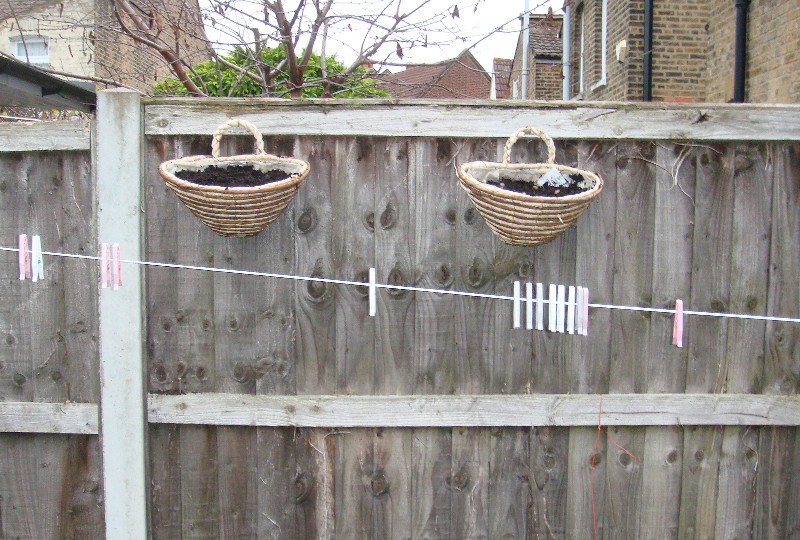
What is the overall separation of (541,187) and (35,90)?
2.41 meters

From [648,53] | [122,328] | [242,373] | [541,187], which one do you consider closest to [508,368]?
[541,187]

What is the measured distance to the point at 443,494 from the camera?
2492mm

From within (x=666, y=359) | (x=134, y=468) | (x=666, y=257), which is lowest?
(x=134, y=468)

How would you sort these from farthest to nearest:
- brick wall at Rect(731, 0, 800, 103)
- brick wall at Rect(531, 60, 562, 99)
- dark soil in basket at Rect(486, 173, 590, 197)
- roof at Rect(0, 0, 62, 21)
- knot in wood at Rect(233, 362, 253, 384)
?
brick wall at Rect(531, 60, 562, 99), brick wall at Rect(731, 0, 800, 103), roof at Rect(0, 0, 62, 21), knot in wood at Rect(233, 362, 253, 384), dark soil in basket at Rect(486, 173, 590, 197)

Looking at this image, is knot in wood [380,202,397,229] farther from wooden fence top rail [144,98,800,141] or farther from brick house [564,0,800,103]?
brick house [564,0,800,103]

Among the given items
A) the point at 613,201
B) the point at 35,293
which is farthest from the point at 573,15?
the point at 35,293

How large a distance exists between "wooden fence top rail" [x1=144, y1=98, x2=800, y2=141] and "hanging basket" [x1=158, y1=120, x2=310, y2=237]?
127mm

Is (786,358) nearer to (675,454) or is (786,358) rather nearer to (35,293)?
(675,454)

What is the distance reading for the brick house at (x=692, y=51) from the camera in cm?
618

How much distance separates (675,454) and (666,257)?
2.44ft

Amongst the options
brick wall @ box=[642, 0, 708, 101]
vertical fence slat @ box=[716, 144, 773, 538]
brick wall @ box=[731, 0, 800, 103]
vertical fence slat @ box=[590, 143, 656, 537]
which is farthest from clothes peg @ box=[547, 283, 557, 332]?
brick wall @ box=[642, 0, 708, 101]

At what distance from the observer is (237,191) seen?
2.00m

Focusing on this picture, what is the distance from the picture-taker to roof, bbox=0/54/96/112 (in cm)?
280

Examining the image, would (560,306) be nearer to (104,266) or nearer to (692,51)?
(104,266)
